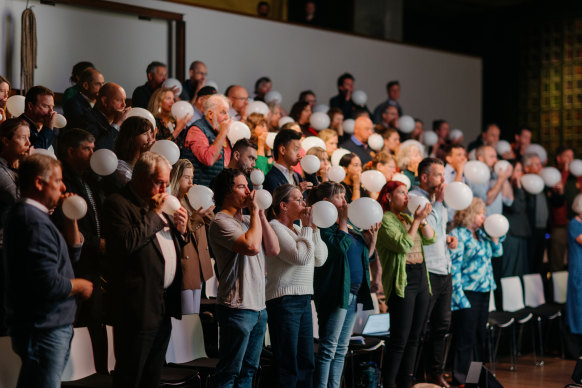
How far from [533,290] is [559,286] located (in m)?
0.30

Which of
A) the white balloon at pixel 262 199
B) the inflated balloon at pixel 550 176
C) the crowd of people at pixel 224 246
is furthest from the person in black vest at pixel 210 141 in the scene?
the inflated balloon at pixel 550 176

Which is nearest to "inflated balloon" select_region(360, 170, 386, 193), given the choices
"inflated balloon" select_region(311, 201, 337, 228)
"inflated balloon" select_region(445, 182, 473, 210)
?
"inflated balloon" select_region(445, 182, 473, 210)

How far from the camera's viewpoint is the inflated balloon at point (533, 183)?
727cm

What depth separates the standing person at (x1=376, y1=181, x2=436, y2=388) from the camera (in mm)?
4820

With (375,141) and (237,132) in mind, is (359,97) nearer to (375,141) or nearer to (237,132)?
(375,141)

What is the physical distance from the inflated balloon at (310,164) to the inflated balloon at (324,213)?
3.80ft

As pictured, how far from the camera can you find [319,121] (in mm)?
6777

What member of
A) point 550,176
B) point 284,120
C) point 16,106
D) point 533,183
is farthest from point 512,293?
point 16,106

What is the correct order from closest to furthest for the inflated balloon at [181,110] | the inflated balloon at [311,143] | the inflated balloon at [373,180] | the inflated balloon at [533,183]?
the inflated balloon at [181,110] < the inflated balloon at [373,180] < the inflated balloon at [311,143] < the inflated balloon at [533,183]

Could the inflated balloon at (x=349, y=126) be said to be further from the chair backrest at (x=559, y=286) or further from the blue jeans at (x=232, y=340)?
the blue jeans at (x=232, y=340)

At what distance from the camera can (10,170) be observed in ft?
12.3

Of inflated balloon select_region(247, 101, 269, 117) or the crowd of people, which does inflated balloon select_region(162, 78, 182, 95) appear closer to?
the crowd of people

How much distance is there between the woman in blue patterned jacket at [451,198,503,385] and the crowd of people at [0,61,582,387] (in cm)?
1

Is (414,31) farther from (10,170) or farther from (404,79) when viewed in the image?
(10,170)
